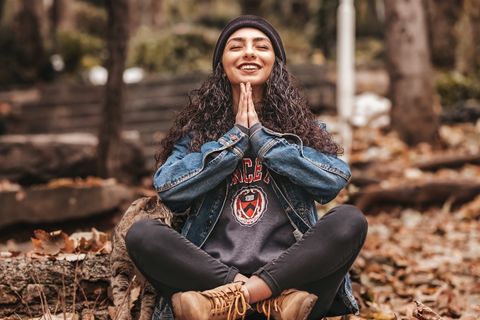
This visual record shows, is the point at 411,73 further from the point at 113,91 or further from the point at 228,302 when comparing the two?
the point at 228,302

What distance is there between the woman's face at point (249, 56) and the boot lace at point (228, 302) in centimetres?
106

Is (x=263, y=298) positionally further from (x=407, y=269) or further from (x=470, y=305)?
(x=407, y=269)

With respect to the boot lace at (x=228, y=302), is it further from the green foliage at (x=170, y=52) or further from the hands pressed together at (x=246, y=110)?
the green foliage at (x=170, y=52)

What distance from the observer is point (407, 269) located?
19.0 ft

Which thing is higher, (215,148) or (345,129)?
(215,148)

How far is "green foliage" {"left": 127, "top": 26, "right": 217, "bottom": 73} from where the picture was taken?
16531 millimetres

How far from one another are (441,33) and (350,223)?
11415 millimetres

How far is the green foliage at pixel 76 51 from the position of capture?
17.3 meters

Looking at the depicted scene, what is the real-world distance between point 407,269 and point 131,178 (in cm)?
433

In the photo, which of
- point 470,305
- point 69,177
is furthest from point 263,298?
point 69,177

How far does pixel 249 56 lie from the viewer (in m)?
3.80

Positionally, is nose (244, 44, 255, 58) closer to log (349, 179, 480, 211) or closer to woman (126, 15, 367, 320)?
woman (126, 15, 367, 320)

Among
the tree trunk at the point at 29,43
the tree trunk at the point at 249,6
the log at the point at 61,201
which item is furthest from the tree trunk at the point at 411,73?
the tree trunk at the point at 249,6

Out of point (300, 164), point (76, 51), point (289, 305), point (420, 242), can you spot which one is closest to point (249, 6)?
point (76, 51)
